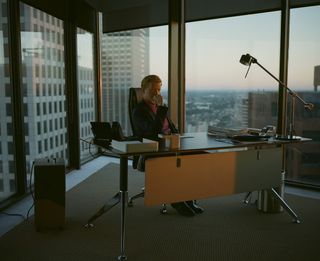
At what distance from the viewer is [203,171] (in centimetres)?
309

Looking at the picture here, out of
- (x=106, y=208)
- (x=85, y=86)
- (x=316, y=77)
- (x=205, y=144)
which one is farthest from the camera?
(x=85, y=86)

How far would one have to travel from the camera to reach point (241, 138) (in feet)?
10.4

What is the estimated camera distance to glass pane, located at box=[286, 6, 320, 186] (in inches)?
167

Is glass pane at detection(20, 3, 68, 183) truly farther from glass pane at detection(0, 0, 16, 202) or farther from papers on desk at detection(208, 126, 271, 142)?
papers on desk at detection(208, 126, 271, 142)

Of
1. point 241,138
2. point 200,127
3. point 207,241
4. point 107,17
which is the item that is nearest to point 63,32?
point 107,17

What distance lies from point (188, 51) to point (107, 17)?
155 centimetres

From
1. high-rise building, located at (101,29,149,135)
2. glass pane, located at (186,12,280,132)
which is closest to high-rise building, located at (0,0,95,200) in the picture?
high-rise building, located at (101,29,149,135)

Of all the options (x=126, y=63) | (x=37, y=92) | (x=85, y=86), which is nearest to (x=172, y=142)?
(x=37, y=92)

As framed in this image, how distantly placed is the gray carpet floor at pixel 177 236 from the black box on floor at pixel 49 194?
9 cm

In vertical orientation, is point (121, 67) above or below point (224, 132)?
above

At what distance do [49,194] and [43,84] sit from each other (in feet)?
6.40

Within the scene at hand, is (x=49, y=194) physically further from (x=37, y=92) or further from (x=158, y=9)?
(x=158, y=9)

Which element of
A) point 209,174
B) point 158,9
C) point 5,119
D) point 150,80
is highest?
point 158,9

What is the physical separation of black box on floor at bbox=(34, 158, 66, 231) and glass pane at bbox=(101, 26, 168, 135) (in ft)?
7.63
